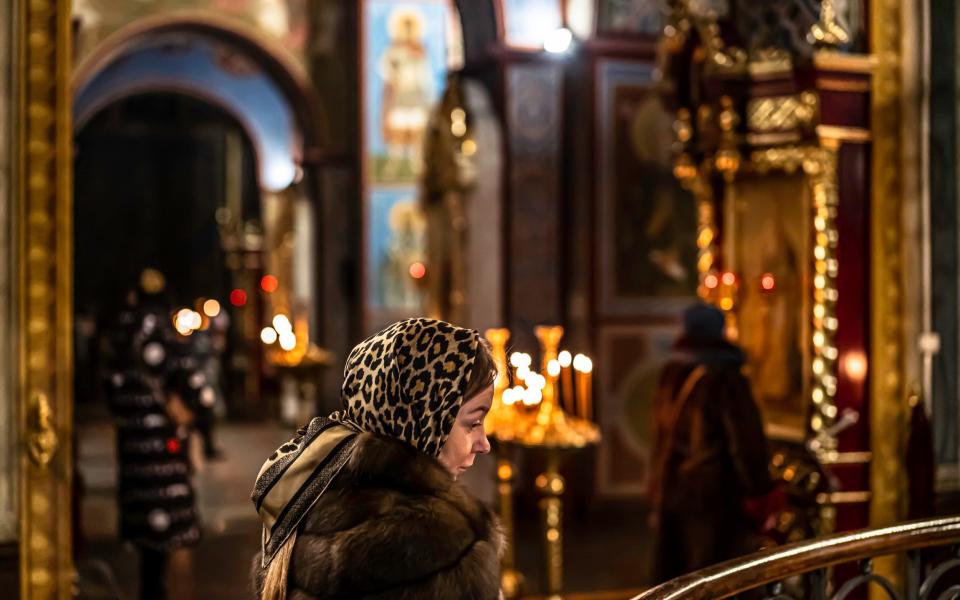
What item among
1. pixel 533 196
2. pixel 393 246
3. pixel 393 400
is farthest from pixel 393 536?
pixel 393 246

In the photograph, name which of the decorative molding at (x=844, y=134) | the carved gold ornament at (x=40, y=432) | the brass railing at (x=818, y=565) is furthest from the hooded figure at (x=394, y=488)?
the decorative molding at (x=844, y=134)

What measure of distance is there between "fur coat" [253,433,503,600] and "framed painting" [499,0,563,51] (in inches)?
300

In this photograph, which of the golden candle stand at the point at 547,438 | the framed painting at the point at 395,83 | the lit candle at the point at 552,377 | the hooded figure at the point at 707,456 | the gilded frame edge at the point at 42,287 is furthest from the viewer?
the framed painting at the point at 395,83

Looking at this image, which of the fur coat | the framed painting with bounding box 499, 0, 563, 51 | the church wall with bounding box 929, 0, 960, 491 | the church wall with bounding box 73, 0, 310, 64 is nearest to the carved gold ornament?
the fur coat

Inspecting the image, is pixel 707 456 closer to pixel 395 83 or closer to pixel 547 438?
pixel 547 438

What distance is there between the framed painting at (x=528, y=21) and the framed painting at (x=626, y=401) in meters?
2.12

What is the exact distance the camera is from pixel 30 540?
4887 millimetres

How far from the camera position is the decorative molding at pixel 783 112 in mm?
6305

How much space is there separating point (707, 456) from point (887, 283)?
113cm

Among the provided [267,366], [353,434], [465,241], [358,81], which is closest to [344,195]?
[358,81]

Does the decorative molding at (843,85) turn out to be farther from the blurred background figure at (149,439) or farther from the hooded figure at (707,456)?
the blurred background figure at (149,439)

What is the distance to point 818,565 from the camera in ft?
11.4

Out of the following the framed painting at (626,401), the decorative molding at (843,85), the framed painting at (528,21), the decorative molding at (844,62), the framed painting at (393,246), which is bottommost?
the framed painting at (626,401)

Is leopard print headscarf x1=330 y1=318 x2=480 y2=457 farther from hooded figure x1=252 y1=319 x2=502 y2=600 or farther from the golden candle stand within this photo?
the golden candle stand
